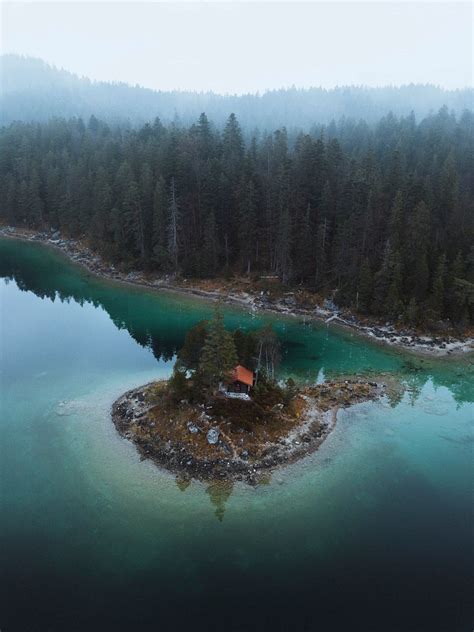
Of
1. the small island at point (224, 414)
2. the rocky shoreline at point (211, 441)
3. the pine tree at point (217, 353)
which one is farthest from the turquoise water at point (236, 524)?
the pine tree at point (217, 353)

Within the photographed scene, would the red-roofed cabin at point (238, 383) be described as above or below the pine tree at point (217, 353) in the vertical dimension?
below

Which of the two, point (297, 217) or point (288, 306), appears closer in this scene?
point (288, 306)

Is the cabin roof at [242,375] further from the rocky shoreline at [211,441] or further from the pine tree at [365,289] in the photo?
the pine tree at [365,289]

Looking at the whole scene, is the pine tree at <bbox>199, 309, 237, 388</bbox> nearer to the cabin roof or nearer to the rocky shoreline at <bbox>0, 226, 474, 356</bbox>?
the cabin roof

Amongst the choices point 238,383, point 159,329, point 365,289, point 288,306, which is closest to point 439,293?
point 365,289

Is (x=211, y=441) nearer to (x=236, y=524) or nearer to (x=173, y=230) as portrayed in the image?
(x=236, y=524)

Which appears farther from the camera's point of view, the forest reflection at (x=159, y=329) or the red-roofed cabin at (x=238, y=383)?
the forest reflection at (x=159, y=329)

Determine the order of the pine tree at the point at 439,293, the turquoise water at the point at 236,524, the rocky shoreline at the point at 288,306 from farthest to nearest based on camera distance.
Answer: the pine tree at the point at 439,293 → the rocky shoreline at the point at 288,306 → the turquoise water at the point at 236,524
